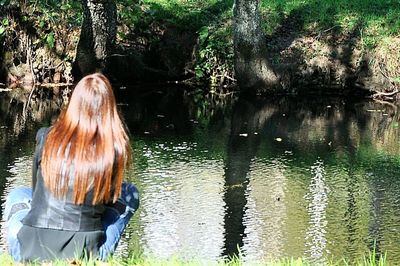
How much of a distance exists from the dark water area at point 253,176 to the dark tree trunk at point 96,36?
1.98 meters

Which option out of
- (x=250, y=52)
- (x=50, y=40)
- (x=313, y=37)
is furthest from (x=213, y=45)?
(x=50, y=40)

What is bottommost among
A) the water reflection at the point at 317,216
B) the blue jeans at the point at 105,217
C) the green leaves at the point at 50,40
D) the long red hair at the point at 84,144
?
the water reflection at the point at 317,216

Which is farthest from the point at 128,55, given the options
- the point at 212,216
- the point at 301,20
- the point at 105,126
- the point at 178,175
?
the point at 105,126

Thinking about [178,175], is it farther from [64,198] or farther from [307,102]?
[307,102]

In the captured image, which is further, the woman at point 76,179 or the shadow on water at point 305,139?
the shadow on water at point 305,139

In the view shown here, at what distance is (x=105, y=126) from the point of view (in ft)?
15.9

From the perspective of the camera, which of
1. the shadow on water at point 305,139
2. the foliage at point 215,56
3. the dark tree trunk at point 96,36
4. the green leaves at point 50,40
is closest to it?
the shadow on water at point 305,139

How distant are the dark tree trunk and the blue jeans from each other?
14.3 meters

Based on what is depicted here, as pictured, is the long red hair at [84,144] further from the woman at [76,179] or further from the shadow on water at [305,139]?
the shadow on water at [305,139]

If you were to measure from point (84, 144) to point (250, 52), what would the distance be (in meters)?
15.2

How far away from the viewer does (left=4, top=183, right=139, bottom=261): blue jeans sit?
503cm

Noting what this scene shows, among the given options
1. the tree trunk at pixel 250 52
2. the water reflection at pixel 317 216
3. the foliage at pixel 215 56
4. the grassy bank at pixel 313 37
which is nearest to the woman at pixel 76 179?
the water reflection at pixel 317 216

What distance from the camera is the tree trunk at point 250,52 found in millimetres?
19172

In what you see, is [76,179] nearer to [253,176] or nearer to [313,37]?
[253,176]
